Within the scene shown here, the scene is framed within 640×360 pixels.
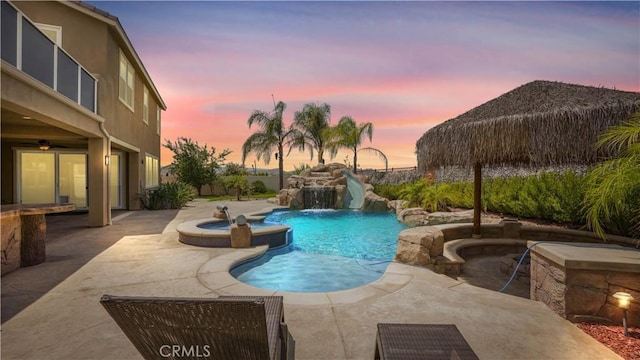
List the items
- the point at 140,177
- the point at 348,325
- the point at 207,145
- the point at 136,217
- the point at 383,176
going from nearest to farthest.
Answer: the point at 348,325 → the point at 136,217 → the point at 140,177 → the point at 207,145 → the point at 383,176

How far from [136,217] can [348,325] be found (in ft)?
37.2

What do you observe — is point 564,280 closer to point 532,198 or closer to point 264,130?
point 532,198

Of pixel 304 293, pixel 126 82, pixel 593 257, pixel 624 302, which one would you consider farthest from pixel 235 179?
pixel 624 302

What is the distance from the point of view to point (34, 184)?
1250 cm

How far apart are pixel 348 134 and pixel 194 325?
25940 millimetres

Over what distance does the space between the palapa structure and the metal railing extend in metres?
8.02

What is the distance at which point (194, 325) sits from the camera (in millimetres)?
1657

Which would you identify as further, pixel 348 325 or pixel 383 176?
pixel 383 176

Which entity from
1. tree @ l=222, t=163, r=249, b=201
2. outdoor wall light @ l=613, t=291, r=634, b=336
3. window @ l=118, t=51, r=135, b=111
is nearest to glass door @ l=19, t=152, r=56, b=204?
window @ l=118, t=51, r=135, b=111

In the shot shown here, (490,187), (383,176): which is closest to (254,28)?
(490,187)

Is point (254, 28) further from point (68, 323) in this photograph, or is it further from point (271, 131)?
point (271, 131)

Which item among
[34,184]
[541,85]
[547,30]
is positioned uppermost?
[547,30]

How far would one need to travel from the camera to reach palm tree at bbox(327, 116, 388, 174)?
27.0m

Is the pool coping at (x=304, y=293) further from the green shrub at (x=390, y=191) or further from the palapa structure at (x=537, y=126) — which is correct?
the green shrub at (x=390, y=191)
